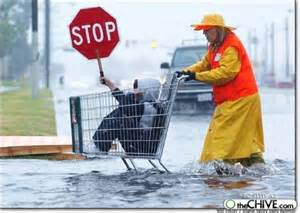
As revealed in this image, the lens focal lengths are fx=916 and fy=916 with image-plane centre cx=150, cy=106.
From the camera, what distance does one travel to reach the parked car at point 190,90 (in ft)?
79.7

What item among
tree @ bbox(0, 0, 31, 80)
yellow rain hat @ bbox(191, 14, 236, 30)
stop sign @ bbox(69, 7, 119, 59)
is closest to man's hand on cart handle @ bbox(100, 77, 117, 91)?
stop sign @ bbox(69, 7, 119, 59)

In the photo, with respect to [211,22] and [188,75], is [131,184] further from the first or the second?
[211,22]

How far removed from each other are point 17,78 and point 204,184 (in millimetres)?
61059

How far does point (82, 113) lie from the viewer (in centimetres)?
986

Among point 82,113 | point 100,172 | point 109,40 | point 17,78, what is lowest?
point 17,78

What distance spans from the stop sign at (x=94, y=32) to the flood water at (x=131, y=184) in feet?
4.48

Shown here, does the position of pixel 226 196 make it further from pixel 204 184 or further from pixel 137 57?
pixel 137 57

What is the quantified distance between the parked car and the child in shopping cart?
1433 centimetres

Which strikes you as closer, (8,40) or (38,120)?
(38,120)

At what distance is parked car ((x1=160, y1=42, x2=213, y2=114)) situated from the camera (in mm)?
24295

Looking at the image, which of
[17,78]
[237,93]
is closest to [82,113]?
[237,93]

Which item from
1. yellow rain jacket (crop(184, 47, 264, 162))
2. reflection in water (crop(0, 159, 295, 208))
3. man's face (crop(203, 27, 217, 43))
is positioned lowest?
reflection in water (crop(0, 159, 295, 208))

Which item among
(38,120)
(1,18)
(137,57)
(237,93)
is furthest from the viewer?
(137,57)

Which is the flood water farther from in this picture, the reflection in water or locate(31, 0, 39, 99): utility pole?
locate(31, 0, 39, 99): utility pole
